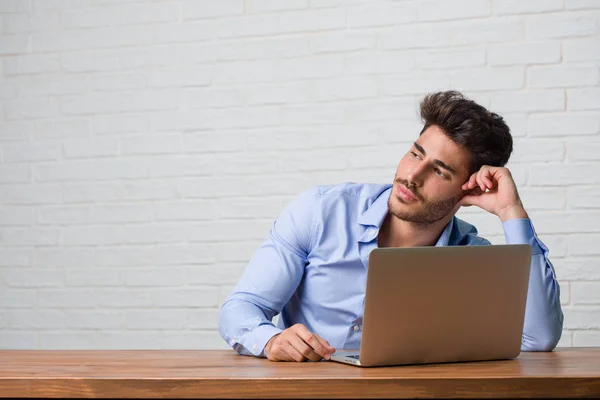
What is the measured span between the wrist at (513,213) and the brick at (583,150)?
941mm

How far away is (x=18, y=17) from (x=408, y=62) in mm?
1651

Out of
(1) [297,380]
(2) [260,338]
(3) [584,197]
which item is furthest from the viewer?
(3) [584,197]

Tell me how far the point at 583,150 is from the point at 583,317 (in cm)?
59

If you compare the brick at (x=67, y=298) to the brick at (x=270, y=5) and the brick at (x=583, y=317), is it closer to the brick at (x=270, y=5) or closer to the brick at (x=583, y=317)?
the brick at (x=270, y=5)

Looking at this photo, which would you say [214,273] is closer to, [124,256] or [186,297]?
[186,297]

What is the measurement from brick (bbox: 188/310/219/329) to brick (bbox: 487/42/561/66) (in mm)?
1427

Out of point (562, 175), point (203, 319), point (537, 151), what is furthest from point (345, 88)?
point (203, 319)

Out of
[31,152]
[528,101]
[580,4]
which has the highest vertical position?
[580,4]

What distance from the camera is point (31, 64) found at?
11.5 feet

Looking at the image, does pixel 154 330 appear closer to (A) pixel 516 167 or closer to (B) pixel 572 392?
(A) pixel 516 167

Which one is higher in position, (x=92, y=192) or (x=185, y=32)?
(x=185, y=32)

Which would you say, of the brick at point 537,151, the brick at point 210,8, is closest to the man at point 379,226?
the brick at point 537,151

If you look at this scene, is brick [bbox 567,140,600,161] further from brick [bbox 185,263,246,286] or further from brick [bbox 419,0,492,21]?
brick [bbox 185,263,246,286]

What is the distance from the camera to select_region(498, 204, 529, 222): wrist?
214 cm
